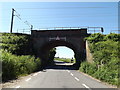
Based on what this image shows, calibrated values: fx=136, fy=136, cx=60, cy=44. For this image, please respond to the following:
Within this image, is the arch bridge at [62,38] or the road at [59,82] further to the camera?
the arch bridge at [62,38]

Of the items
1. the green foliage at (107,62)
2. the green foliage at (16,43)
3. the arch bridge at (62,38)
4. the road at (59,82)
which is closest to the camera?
the road at (59,82)

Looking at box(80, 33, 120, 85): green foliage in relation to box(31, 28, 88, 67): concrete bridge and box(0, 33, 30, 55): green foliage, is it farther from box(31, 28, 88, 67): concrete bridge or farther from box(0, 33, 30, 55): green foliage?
box(0, 33, 30, 55): green foliage

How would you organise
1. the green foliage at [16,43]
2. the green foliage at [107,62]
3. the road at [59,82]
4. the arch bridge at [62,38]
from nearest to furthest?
the road at [59,82]
the green foliage at [107,62]
the green foliage at [16,43]
the arch bridge at [62,38]

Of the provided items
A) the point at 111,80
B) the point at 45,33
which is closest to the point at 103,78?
the point at 111,80

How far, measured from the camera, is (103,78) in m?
11.4

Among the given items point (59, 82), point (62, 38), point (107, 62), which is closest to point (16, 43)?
point (62, 38)

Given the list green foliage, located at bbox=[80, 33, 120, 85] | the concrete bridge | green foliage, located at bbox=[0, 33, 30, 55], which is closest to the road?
green foliage, located at bbox=[80, 33, 120, 85]

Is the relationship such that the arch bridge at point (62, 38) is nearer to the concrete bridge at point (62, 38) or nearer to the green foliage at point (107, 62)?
the concrete bridge at point (62, 38)

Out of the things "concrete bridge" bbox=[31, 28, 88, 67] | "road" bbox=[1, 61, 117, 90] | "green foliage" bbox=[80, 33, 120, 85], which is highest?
"concrete bridge" bbox=[31, 28, 88, 67]

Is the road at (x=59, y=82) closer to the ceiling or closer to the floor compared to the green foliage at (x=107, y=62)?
closer to the floor

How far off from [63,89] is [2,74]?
5.62 meters

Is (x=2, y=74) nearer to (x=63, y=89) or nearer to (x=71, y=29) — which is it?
(x=63, y=89)

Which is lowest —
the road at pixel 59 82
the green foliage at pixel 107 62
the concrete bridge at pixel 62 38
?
the road at pixel 59 82

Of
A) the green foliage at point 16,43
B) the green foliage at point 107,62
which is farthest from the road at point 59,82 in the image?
the green foliage at point 16,43
